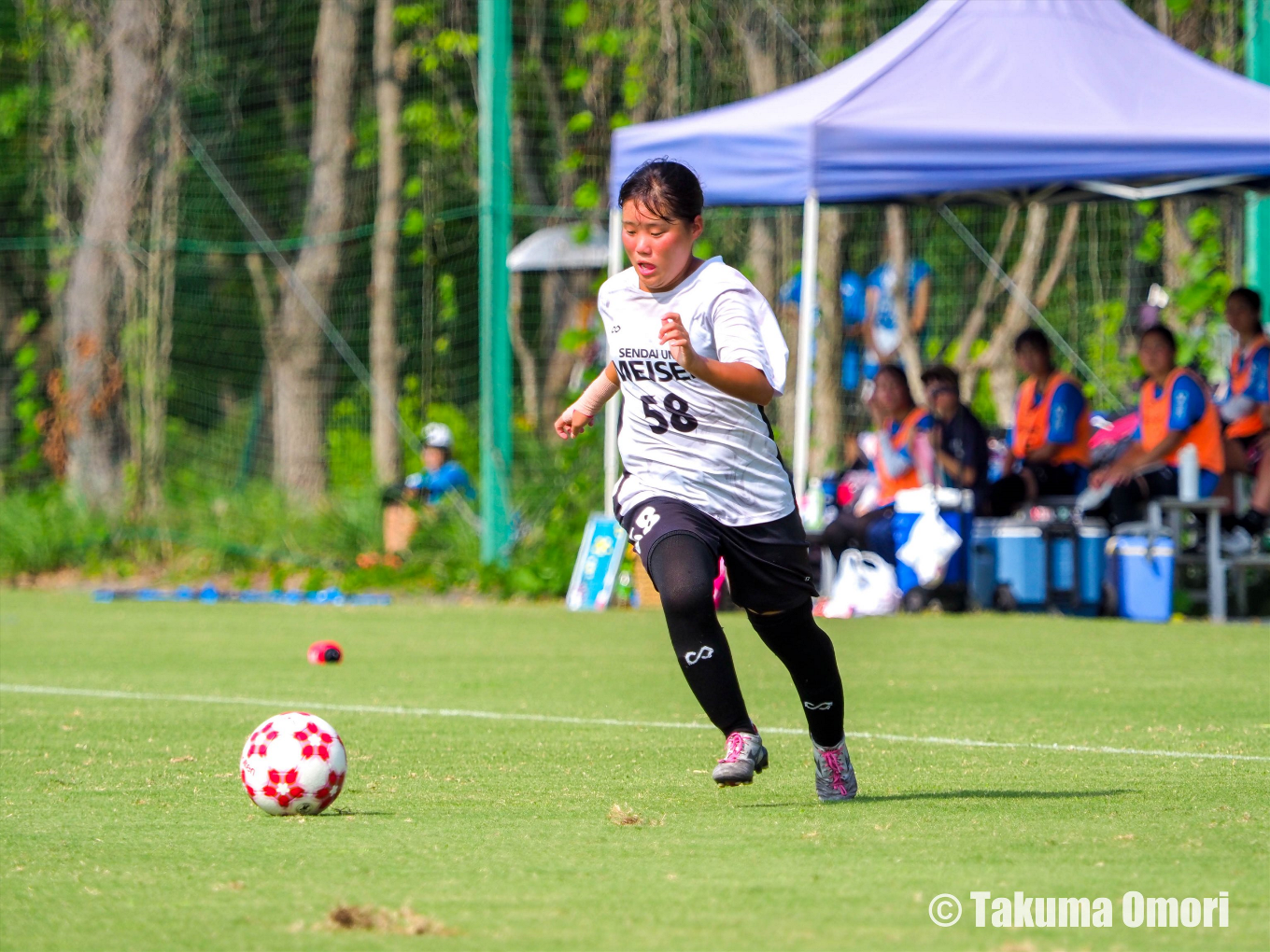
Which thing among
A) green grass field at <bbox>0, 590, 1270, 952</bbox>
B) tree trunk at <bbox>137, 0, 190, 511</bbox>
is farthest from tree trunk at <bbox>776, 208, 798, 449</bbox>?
green grass field at <bbox>0, 590, 1270, 952</bbox>

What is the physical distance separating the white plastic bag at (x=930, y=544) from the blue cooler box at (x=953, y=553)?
0.14 feet

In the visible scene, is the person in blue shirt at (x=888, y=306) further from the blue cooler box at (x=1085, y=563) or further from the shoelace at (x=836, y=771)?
the shoelace at (x=836, y=771)

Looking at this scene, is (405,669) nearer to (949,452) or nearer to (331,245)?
(949,452)

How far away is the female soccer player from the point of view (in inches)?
209

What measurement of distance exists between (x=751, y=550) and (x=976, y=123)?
796 cm

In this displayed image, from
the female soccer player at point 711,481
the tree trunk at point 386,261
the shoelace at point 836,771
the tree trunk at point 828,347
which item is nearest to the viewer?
the female soccer player at point 711,481

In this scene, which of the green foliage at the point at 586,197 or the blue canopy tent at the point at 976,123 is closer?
the blue canopy tent at the point at 976,123

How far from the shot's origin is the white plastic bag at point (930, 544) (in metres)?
13.1

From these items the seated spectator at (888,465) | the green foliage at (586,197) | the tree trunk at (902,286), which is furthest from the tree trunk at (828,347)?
the seated spectator at (888,465)

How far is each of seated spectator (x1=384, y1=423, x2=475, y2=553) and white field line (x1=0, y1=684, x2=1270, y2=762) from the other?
7.54m

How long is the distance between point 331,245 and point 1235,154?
997 cm

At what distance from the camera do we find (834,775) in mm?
5434

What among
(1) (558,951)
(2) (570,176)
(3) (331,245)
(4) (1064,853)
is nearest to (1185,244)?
(2) (570,176)

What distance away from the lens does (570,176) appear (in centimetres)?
1784
